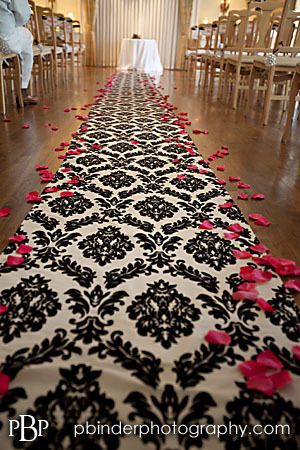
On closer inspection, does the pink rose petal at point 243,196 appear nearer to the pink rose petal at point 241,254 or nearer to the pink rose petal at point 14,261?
the pink rose petal at point 241,254

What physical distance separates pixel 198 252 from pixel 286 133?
1950mm

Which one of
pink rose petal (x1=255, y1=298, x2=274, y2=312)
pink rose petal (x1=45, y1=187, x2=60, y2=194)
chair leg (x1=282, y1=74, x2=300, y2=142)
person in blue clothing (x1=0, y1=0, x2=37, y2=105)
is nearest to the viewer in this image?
pink rose petal (x1=255, y1=298, x2=274, y2=312)

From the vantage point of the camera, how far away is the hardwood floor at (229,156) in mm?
1499

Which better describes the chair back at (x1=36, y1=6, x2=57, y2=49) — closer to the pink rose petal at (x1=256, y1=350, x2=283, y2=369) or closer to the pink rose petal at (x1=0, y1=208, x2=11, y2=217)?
the pink rose petal at (x1=0, y1=208, x2=11, y2=217)

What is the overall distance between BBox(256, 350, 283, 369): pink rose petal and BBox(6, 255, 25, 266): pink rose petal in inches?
32.0

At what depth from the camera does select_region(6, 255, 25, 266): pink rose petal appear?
1.14m

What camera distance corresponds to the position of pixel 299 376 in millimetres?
794

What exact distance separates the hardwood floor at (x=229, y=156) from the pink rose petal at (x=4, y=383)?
0.62 m

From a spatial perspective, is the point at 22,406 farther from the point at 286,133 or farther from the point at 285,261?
→ the point at 286,133

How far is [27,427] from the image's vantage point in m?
0.67

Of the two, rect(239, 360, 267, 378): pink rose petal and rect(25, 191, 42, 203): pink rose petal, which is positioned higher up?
rect(25, 191, 42, 203): pink rose petal

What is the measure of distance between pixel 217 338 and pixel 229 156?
1809 mm

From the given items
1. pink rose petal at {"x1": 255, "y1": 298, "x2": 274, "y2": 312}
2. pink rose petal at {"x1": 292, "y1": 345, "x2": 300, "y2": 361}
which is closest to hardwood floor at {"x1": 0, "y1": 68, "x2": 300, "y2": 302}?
pink rose petal at {"x1": 255, "y1": 298, "x2": 274, "y2": 312}

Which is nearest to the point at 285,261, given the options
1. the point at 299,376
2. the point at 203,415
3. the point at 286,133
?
the point at 299,376
